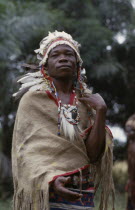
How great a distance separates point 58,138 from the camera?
3.51m

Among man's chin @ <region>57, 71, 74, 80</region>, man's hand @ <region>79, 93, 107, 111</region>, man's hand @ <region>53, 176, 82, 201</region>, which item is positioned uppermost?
man's chin @ <region>57, 71, 74, 80</region>

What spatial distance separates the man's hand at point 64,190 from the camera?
3079mm

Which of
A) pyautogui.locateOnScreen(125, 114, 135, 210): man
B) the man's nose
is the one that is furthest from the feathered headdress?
pyautogui.locateOnScreen(125, 114, 135, 210): man

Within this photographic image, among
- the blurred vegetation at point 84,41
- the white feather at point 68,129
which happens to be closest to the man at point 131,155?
the white feather at point 68,129

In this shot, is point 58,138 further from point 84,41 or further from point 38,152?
point 84,41

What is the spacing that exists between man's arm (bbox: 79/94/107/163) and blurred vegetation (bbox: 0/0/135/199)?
3807 mm

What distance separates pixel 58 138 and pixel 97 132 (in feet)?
1.08

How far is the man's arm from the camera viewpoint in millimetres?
3584

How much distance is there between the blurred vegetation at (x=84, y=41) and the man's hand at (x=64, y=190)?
4372 millimetres

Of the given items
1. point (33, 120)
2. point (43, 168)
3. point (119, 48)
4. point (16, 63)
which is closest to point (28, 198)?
point (43, 168)

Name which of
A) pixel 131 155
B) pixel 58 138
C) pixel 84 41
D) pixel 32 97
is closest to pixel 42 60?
pixel 32 97

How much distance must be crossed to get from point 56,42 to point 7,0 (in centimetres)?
514

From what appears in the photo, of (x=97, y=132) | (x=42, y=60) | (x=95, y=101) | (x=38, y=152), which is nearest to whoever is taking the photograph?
(x=38, y=152)

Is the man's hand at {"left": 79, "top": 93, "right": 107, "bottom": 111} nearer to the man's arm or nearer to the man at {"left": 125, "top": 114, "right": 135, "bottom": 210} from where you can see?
the man's arm
